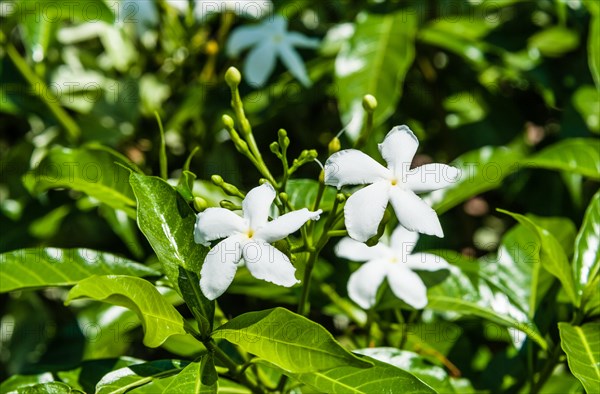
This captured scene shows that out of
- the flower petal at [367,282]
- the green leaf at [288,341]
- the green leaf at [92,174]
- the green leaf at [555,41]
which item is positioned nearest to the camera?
the green leaf at [288,341]

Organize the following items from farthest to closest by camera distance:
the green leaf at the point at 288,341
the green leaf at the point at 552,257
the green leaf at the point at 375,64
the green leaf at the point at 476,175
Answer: the green leaf at the point at 375,64 → the green leaf at the point at 476,175 → the green leaf at the point at 552,257 → the green leaf at the point at 288,341

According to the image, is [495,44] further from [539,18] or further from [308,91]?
[308,91]

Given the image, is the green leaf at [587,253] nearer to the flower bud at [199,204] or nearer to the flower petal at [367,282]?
the flower petal at [367,282]

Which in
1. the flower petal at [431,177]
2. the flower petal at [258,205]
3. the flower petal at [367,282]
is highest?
the flower petal at [258,205]

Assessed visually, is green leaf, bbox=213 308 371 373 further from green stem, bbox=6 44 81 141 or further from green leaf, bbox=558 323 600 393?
green stem, bbox=6 44 81 141

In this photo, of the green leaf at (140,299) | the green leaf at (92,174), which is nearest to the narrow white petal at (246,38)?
the green leaf at (92,174)

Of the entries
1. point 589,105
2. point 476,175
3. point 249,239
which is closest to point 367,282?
point 476,175

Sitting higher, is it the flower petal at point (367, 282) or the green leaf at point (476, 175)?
the green leaf at point (476, 175)
